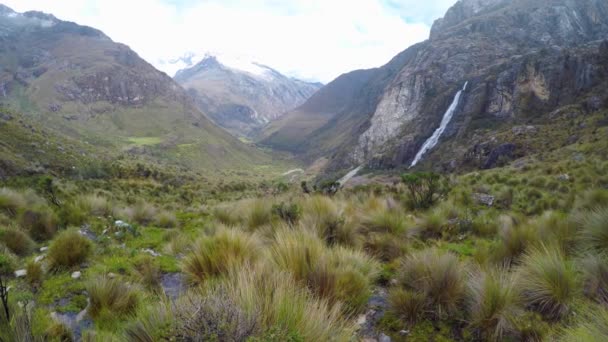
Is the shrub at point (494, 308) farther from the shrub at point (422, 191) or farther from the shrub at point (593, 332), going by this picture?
the shrub at point (422, 191)

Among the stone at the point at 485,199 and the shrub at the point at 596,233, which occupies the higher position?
the shrub at the point at 596,233

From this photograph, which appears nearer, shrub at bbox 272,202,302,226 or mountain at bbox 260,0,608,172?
shrub at bbox 272,202,302,226

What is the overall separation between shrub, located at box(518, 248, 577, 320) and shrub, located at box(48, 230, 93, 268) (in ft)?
24.3

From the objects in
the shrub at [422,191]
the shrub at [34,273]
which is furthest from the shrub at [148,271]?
the shrub at [422,191]

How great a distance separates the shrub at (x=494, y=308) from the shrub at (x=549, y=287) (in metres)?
0.27

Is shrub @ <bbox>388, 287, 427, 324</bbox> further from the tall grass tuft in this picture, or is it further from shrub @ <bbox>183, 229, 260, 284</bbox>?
shrub @ <bbox>183, 229, 260, 284</bbox>

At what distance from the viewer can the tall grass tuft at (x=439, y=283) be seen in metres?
4.16

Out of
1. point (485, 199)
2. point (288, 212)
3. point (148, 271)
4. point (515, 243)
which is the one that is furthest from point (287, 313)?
point (485, 199)

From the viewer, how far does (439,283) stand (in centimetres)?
427

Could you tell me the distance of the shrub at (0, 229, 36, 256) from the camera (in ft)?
23.1

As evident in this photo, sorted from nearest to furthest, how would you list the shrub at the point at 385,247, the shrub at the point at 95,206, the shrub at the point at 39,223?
1. the shrub at the point at 385,247
2. the shrub at the point at 39,223
3. the shrub at the point at 95,206

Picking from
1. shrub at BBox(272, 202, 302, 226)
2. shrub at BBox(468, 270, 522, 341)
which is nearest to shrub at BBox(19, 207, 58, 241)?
shrub at BBox(272, 202, 302, 226)

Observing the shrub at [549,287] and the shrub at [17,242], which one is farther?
the shrub at [17,242]

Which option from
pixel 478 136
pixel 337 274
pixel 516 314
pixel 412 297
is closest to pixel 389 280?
pixel 412 297
